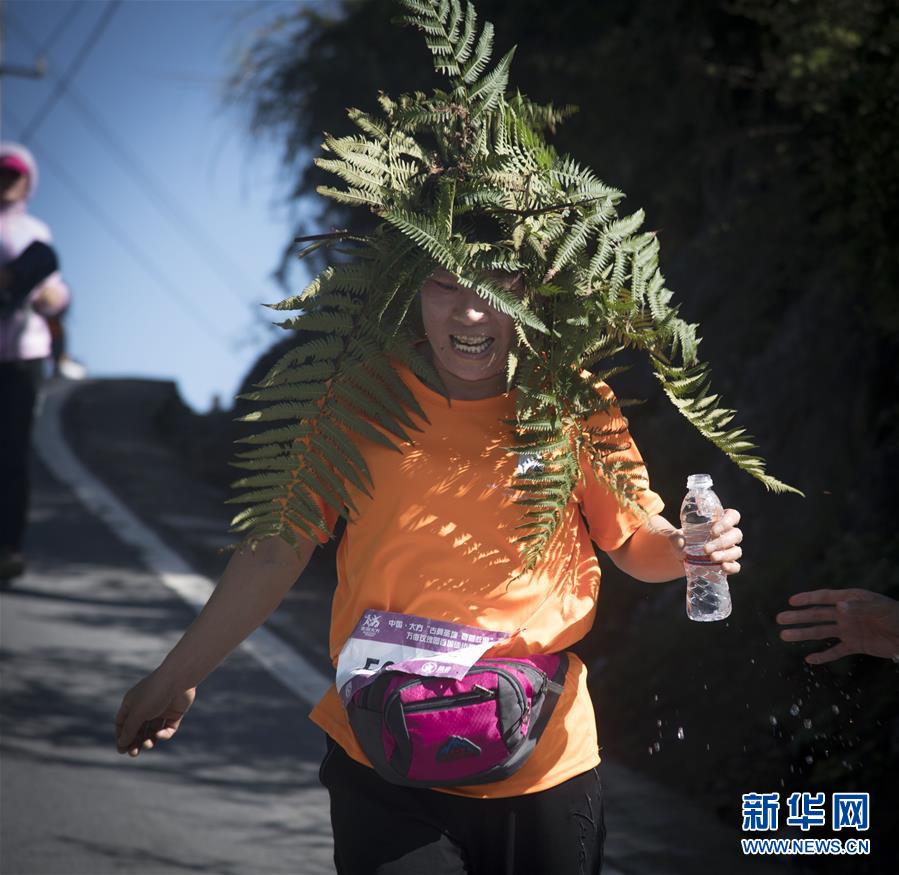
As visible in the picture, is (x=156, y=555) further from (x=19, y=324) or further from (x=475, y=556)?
(x=475, y=556)

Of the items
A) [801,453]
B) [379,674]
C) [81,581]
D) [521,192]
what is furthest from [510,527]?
[81,581]

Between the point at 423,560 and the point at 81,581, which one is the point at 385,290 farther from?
the point at 81,581

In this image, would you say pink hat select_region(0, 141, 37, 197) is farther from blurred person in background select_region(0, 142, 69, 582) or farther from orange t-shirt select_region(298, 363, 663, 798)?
orange t-shirt select_region(298, 363, 663, 798)

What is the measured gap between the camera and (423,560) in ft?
9.04

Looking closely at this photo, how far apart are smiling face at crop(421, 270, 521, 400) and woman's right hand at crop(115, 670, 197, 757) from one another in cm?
90

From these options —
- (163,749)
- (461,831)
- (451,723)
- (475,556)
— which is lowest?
(163,749)

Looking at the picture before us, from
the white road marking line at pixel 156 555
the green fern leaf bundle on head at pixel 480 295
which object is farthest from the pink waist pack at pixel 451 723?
the white road marking line at pixel 156 555

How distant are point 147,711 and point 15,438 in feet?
17.9

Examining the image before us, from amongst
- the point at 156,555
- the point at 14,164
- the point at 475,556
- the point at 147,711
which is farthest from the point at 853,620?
the point at 156,555

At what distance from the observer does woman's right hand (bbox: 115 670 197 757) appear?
9.51 feet

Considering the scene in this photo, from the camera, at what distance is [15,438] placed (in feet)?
26.2

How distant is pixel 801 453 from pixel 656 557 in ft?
13.0

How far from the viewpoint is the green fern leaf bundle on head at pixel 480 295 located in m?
2.76

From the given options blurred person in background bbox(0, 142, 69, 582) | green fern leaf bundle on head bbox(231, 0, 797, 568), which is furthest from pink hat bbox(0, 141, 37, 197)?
green fern leaf bundle on head bbox(231, 0, 797, 568)
